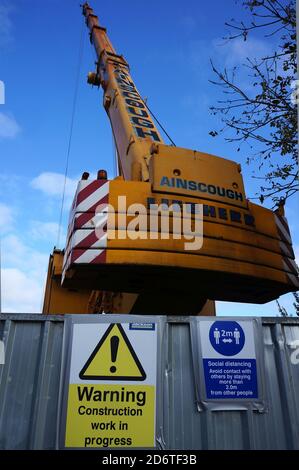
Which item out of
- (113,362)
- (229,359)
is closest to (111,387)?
(113,362)

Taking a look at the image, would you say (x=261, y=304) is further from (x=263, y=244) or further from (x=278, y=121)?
(x=278, y=121)

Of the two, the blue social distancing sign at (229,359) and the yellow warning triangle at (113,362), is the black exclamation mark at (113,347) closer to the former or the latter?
the yellow warning triangle at (113,362)

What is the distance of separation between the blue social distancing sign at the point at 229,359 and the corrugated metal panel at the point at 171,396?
0.50 feet

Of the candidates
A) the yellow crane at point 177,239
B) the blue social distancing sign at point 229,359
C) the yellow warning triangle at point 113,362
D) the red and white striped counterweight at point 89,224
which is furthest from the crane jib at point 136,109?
the yellow warning triangle at point 113,362

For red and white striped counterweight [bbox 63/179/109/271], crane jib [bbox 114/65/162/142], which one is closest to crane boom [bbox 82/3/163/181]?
crane jib [bbox 114/65/162/142]

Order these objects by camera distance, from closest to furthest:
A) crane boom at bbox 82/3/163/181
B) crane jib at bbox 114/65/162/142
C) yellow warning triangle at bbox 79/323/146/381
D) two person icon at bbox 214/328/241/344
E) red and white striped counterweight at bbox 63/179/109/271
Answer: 1. yellow warning triangle at bbox 79/323/146/381
2. two person icon at bbox 214/328/241/344
3. red and white striped counterweight at bbox 63/179/109/271
4. crane boom at bbox 82/3/163/181
5. crane jib at bbox 114/65/162/142

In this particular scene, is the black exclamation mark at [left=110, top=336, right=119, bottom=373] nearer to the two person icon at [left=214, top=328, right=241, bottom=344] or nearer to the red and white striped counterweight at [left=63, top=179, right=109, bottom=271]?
the two person icon at [left=214, top=328, right=241, bottom=344]

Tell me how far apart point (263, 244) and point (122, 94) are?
4773 millimetres

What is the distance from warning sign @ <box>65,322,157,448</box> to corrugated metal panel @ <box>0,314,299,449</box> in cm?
14

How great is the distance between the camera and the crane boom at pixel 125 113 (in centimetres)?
773

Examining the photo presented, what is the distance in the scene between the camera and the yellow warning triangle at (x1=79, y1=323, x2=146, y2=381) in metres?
4.25

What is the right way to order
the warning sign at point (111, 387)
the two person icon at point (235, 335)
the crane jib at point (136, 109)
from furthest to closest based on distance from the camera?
1. the crane jib at point (136, 109)
2. the two person icon at point (235, 335)
3. the warning sign at point (111, 387)

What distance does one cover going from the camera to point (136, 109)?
8.93m

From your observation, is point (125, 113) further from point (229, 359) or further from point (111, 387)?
point (111, 387)
